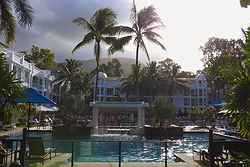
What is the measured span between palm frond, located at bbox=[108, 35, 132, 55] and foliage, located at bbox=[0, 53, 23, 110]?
74.8ft

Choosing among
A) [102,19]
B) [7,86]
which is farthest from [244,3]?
[102,19]

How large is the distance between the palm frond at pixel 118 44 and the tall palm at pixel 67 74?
3410cm

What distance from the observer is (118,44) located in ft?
115

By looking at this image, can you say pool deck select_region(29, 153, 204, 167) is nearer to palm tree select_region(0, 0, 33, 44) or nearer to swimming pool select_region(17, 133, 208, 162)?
swimming pool select_region(17, 133, 208, 162)

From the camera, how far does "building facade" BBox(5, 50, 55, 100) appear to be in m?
46.1

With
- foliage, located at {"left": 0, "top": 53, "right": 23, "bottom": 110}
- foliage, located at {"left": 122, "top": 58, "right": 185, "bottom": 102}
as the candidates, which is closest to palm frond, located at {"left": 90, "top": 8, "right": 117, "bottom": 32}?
foliage, located at {"left": 0, "top": 53, "right": 23, "bottom": 110}

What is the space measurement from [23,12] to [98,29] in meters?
17.0

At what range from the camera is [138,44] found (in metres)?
34.4

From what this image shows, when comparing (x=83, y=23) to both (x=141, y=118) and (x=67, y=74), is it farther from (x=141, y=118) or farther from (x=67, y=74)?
(x=67, y=74)

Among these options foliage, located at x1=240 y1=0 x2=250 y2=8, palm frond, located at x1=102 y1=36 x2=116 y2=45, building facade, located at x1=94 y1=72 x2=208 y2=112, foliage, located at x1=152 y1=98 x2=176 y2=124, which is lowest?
foliage, located at x1=152 y1=98 x2=176 y2=124

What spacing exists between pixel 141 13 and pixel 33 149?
24.0 meters

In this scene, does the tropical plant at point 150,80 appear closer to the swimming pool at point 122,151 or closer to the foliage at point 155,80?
the foliage at point 155,80

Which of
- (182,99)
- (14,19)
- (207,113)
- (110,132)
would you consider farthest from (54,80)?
(14,19)

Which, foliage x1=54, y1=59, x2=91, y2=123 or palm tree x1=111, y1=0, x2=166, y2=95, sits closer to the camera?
palm tree x1=111, y1=0, x2=166, y2=95
